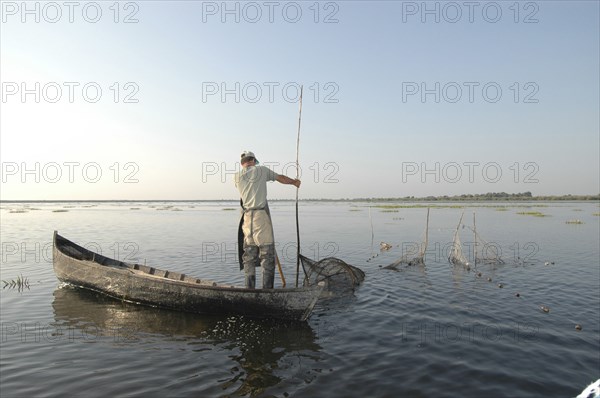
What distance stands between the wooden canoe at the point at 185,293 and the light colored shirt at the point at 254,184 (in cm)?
215

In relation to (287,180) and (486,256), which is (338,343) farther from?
(486,256)

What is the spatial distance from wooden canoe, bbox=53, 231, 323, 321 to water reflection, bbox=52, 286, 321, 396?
0.83 feet

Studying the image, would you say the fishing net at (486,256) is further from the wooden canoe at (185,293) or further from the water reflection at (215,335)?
the water reflection at (215,335)

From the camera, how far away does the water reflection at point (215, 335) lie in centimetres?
653

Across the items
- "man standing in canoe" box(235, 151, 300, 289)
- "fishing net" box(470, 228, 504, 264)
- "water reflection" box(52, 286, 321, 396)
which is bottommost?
"water reflection" box(52, 286, 321, 396)

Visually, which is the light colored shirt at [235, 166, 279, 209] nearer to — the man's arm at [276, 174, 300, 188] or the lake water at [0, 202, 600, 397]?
the man's arm at [276, 174, 300, 188]

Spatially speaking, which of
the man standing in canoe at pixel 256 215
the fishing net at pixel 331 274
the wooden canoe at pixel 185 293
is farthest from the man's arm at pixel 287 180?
the fishing net at pixel 331 274

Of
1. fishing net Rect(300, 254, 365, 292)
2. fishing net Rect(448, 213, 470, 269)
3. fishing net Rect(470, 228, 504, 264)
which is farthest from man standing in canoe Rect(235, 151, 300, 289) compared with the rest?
fishing net Rect(470, 228, 504, 264)

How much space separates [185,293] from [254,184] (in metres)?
3.43

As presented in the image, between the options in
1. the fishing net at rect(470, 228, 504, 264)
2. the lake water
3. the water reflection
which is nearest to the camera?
the lake water

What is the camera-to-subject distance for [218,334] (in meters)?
8.42

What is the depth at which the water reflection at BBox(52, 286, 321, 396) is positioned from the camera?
257 inches

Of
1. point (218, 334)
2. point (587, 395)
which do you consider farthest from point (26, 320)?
point (587, 395)

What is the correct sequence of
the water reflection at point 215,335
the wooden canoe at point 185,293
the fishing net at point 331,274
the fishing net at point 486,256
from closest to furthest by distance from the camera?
the water reflection at point 215,335 < the wooden canoe at point 185,293 < the fishing net at point 331,274 < the fishing net at point 486,256
